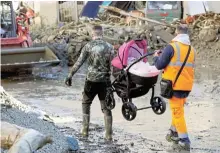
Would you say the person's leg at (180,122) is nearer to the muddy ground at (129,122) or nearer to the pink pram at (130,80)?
the muddy ground at (129,122)

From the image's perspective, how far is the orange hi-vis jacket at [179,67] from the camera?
26.7ft

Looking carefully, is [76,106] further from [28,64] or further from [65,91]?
[28,64]

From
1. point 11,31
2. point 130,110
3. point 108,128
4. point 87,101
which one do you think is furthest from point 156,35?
point 130,110

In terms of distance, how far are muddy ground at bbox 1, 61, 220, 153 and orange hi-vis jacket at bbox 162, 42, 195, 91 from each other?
35.7 inches

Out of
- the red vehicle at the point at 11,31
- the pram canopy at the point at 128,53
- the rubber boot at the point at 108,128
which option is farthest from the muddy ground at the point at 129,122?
the red vehicle at the point at 11,31

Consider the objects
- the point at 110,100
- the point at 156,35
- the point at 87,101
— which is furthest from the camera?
the point at 156,35

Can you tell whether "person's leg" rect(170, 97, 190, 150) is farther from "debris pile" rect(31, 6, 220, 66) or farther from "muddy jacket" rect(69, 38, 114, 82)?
"debris pile" rect(31, 6, 220, 66)

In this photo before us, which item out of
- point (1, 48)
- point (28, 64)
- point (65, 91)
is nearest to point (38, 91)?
point (65, 91)

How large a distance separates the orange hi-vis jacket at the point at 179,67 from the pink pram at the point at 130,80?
0.31 meters

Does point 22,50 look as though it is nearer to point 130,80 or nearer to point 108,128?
point 108,128

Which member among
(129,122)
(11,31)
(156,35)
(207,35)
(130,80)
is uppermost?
(130,80)

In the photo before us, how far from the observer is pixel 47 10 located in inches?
1501

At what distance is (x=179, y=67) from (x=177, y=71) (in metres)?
0.06

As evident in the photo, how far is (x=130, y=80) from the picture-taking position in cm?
845
